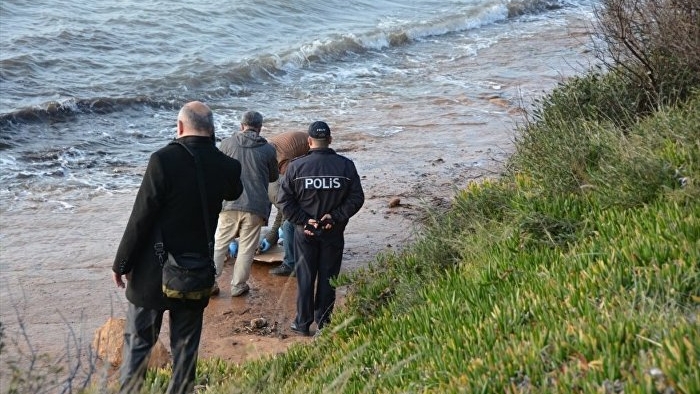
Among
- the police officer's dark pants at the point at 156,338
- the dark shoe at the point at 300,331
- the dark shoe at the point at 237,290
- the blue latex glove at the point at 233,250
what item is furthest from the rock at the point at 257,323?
the police officer's dark pants at the point at 156,338

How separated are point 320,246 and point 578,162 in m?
2.43

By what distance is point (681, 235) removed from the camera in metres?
4.90

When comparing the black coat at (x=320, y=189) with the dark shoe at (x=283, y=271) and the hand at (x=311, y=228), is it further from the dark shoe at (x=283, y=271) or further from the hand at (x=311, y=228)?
the dark shoe at (x=283, y=271)

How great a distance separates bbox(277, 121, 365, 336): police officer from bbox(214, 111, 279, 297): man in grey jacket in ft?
2.73

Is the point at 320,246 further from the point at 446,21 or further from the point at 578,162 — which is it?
the point at 446,21

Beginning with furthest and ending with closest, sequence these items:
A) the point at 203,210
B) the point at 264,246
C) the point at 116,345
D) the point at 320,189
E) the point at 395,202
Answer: the point at 395,202, the point at 264,246, the point at 320,189, the point at 116,345, the point at 203,210

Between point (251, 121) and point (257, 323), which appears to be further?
point (251, 121)

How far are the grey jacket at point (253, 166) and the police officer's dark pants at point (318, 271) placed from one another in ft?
2.95

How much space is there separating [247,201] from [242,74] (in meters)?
12.2

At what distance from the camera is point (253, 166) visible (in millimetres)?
8680

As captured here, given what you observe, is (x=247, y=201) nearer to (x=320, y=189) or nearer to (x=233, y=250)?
(x=233, y=250)

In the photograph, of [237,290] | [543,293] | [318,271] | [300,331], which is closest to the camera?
[543,293]

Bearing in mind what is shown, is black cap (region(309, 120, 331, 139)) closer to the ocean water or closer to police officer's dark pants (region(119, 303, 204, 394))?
police officer's dark pants (region(119, 303, 204, 394))

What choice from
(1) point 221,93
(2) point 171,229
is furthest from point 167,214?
(1) point 221,93
